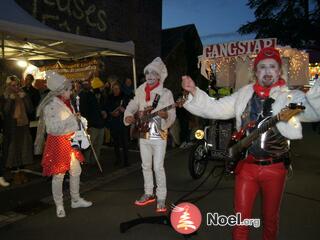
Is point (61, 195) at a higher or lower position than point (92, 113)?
lower

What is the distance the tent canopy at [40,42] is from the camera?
6.44 metres

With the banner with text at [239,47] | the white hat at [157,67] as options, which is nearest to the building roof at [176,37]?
the banner with text at [239,47]

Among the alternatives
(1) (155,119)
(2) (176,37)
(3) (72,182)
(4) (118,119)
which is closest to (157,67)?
(1) (155,119)

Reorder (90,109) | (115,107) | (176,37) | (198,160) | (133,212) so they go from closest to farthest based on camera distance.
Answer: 1. (133,212)
2. (198,160)
3. (90,109)
4. (115,107)
5. (176,37)

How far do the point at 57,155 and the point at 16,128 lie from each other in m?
2.26

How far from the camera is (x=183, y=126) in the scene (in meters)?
12.4

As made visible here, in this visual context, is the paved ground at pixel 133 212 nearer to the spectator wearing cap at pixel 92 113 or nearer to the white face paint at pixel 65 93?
the spectator wearing cap at pixel 92 113

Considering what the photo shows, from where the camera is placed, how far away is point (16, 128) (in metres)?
6.81

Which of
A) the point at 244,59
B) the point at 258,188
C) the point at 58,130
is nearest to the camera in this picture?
the point at 258,188

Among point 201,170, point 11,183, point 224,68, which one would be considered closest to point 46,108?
point 11,183

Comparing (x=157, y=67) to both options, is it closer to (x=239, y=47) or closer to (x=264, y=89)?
(x=264, y=89)

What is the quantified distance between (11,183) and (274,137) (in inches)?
216

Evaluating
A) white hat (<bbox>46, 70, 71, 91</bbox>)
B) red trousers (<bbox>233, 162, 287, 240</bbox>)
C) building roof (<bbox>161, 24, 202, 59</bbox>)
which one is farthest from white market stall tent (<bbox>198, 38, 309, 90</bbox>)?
building roof (<bbox>161, 24, 202, 59</bbox>)

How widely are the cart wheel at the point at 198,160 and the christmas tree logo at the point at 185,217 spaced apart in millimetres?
3918
